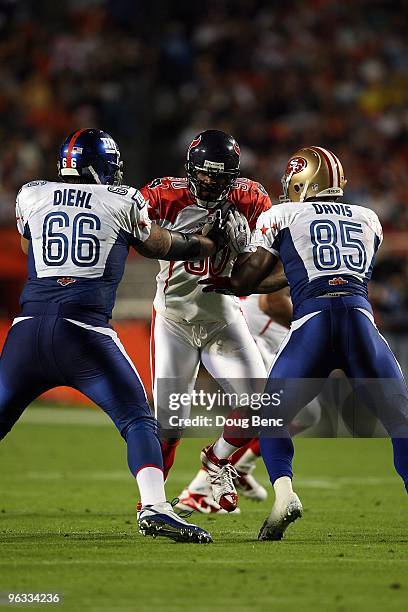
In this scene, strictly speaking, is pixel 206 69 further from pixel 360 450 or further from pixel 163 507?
pixel 163 507

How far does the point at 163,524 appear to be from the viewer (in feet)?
18.3

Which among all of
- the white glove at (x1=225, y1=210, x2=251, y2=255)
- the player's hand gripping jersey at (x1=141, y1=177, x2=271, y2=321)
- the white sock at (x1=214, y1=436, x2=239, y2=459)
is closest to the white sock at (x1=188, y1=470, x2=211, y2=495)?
the white sock at (x1=214, y1=436, x2=239, y2=459)

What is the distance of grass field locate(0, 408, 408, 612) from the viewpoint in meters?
4.42

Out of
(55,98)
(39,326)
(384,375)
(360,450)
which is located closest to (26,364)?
(39,326)

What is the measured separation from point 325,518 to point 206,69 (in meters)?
12.7

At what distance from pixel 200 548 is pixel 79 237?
1.54 metres

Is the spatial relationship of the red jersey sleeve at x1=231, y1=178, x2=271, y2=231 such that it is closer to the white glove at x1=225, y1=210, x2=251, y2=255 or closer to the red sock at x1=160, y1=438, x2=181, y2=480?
the white glove at x1=225, y1=210, x2=251, y2=255

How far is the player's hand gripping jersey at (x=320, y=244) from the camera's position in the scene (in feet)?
19.5

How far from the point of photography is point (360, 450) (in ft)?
38.1

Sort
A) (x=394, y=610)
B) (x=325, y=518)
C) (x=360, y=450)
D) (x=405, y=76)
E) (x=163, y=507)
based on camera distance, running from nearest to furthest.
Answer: (x=394, y=610) < (x=163, y=507) < (x=325, y=518) < (x=360, y=450) < (x=405, y=76)

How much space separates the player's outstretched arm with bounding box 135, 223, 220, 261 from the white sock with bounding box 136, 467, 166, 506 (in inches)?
43.1

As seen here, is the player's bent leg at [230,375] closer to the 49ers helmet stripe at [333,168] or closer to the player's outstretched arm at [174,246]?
the player's outstretched arm at [174,246]

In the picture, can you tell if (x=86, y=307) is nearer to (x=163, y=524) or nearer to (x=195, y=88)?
(x=163, y=524)

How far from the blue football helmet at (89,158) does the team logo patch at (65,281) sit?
588mm
